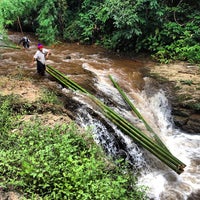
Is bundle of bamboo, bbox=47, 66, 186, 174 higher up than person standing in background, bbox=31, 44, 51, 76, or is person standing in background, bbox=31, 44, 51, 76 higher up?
person standing in background, bbox=31, 44, 51, 76

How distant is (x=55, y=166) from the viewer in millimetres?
5031

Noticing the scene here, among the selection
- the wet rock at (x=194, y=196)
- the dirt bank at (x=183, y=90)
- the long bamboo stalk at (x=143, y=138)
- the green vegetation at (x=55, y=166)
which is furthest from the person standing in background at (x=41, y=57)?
the wet rock at (x=194, y=196)

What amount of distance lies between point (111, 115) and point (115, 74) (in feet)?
13.6

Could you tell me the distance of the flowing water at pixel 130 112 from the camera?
290 inches

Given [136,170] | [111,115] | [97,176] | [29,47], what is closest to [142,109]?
[111,115]

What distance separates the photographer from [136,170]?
24.6ft

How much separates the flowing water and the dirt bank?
0.97 ft

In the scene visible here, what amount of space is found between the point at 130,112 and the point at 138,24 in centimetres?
710

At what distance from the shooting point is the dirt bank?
9.70 m

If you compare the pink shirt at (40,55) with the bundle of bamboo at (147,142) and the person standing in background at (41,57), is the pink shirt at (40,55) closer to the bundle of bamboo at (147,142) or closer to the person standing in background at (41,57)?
the person standing in background at (41,57)

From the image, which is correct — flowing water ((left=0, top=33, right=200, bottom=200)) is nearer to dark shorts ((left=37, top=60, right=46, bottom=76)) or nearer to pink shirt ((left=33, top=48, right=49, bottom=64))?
dark shorts ((left=37, top=60, right=46, bottom=76))

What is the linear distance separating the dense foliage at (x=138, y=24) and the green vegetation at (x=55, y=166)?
315 inches

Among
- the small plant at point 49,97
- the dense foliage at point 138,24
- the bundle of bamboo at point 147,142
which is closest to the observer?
the bundle of bamboo at point 147,142

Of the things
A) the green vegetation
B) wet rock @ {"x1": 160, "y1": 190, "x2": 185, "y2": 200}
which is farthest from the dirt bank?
the green vegetation
